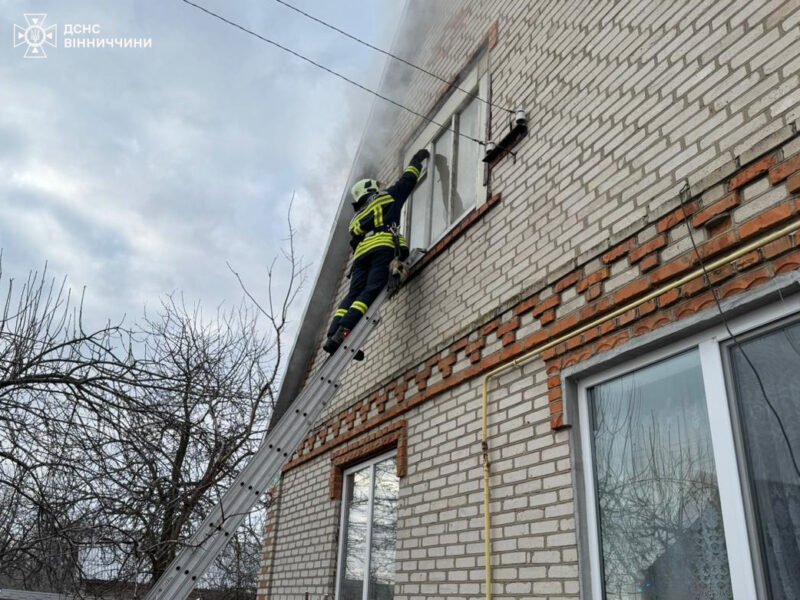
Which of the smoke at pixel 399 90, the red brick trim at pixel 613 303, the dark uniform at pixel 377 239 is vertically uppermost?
the smoke at pixel 399 90

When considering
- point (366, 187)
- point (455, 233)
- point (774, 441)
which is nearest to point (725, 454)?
point (774, 441)

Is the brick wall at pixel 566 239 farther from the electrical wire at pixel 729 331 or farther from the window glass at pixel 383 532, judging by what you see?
the window glass at pixel 383 532

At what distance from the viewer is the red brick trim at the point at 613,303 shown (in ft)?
8.14

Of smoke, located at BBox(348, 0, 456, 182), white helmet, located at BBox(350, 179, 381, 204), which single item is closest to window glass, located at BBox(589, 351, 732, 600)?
white helmet, located at BBox(350, 179, 381, 204)

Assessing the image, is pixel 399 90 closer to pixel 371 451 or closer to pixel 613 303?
pixel 371 451

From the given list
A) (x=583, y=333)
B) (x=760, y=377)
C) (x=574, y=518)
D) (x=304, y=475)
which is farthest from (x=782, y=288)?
(x=304, y=475)

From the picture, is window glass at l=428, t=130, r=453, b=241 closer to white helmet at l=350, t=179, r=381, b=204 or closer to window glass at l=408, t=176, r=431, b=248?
window glass at l=408, t=176, r=431, b=248

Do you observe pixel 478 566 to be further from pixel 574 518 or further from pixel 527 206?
pixel 527 206

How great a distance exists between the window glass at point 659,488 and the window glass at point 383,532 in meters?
2.23

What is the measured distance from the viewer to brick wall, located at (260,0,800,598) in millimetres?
2719

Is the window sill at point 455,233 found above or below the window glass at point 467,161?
below

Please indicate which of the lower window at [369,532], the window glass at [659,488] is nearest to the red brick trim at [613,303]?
the window glass at [659,488]

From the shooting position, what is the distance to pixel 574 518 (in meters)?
3.00

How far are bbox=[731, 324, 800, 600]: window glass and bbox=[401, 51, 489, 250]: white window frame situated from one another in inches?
103
